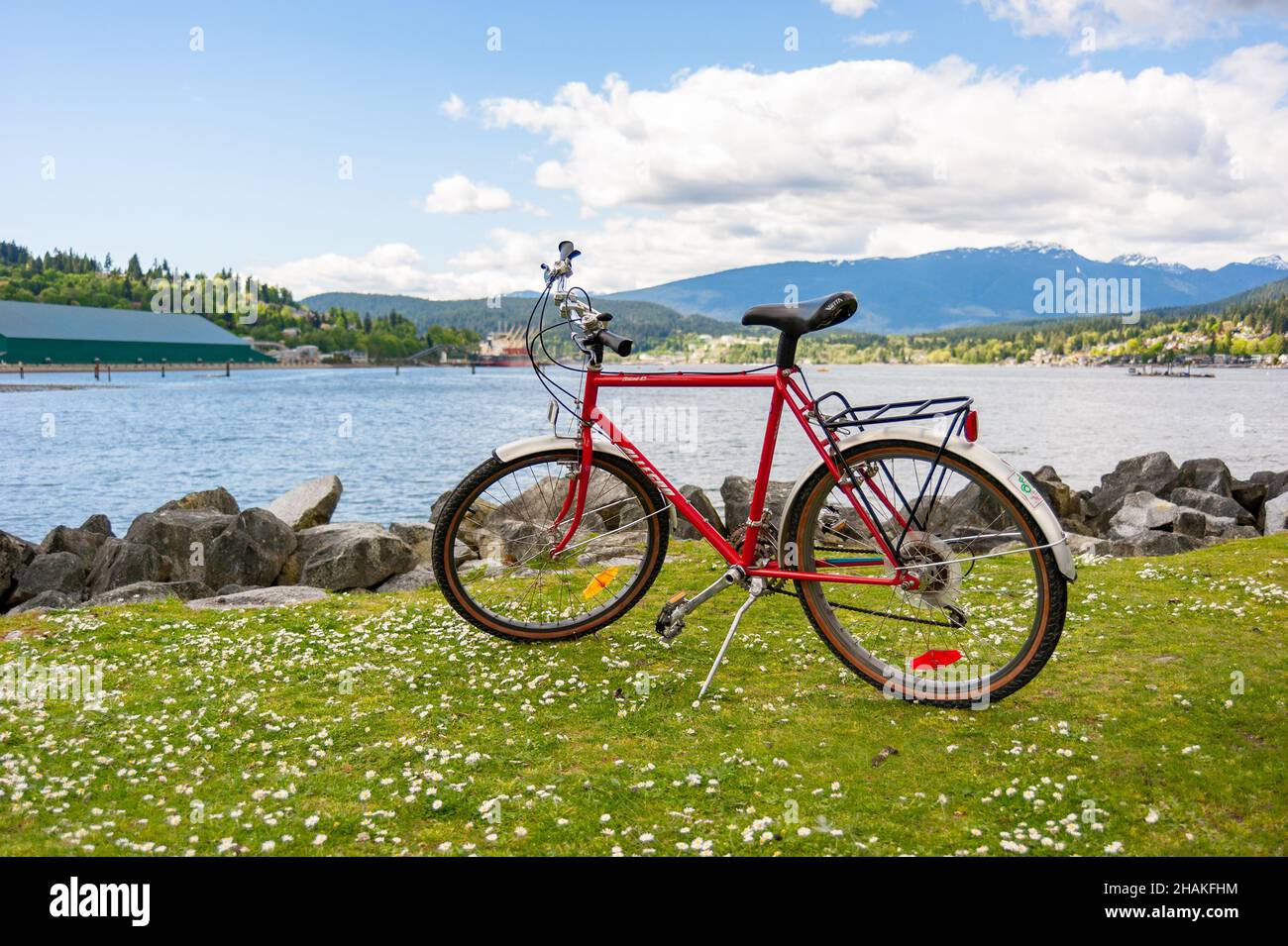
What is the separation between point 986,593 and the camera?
320 inches

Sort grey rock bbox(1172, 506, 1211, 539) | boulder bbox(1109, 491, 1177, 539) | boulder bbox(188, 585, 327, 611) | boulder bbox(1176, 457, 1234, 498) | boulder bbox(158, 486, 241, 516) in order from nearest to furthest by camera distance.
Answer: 1. boulder bbox(188, 585, 327, 611)
2. grey rock bbox(1172, 506, 1211, 539)
3. boulder bbox(1109, 491, 1177, 539)
4. boulder bbox(158, 486, 241, 516)
5. boulder bbox(1176, 457, 1234, 498)

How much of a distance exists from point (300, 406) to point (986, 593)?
10035cm

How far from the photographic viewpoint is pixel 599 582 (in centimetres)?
694

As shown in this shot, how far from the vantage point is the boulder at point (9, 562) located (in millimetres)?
12766

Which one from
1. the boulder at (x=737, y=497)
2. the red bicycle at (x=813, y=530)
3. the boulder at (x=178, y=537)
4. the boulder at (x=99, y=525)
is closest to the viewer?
the red bicycle at (x=813, y=530)

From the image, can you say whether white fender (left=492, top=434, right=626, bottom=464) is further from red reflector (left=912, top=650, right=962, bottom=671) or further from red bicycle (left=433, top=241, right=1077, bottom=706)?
red reflector (left=912, top=650, right=962, bottom=671)

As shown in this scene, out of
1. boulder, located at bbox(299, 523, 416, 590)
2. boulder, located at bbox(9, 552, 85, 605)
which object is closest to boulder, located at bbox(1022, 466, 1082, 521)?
boulder, located at bbox(299, 523, 416, 590)

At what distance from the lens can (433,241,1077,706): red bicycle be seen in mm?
5547

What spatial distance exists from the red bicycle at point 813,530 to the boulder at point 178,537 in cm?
781

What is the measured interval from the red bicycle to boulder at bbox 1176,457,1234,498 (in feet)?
49.7

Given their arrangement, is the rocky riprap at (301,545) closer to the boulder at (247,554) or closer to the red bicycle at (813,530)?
the boulder at (247,554)

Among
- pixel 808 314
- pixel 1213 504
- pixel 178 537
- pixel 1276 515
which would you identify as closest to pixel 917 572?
pixel 808 314

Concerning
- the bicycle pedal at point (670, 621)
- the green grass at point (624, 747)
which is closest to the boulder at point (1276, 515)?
the green grass at point (624, 747)
